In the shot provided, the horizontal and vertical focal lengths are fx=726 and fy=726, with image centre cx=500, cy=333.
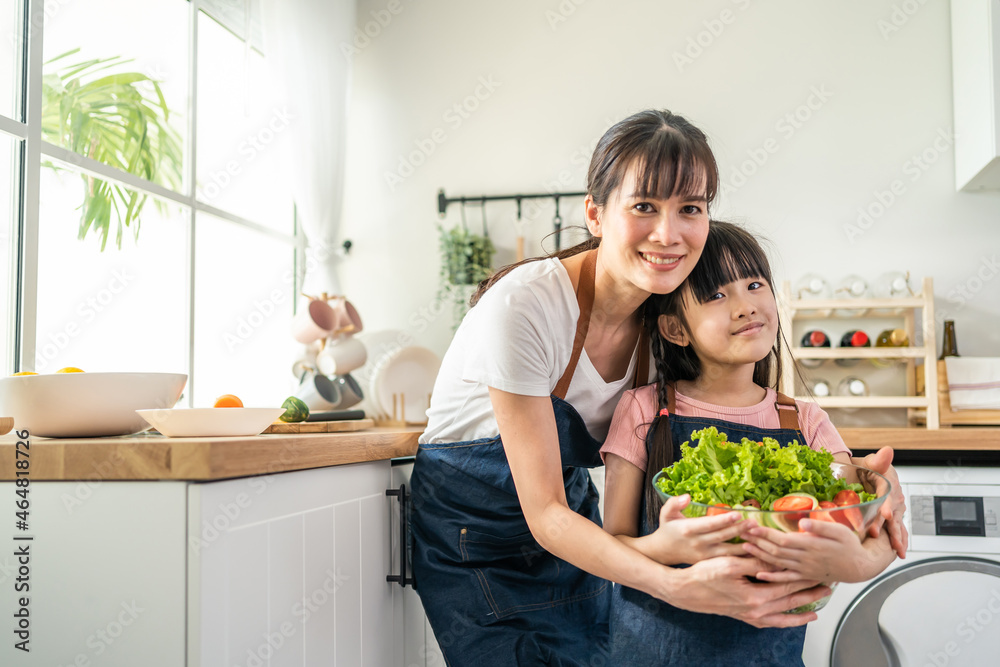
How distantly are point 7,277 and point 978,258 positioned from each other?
9.24 ft

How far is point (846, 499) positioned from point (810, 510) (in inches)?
3.6

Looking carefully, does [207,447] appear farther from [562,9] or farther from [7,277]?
[562,9]

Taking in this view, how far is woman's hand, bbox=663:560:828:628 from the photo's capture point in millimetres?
812

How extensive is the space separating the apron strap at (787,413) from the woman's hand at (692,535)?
369 mm

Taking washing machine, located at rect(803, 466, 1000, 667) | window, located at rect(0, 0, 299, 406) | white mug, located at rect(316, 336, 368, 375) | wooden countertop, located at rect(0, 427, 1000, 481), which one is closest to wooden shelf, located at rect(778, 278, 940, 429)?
washing machine, located at rect(803, 466, 1000, 667)

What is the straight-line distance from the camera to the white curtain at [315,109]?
8.34 feet

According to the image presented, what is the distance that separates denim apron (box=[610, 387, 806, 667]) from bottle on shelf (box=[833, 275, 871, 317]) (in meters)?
1.60

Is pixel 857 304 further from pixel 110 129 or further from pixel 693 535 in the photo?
pixel 110 129

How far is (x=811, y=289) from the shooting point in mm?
2434

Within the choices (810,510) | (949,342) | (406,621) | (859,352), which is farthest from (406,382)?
(810,510)

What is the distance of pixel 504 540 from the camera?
117 cm

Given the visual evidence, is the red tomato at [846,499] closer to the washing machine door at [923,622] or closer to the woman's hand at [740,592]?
the woman's hand at [740,592]

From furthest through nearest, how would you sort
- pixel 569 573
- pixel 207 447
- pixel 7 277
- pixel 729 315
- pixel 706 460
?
pixel 7 277
pixel 569 573
pixel 729 315
pixel 706 460
pixel 207 447

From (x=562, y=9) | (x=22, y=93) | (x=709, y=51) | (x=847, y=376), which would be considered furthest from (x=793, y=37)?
(x=22, y=93)
